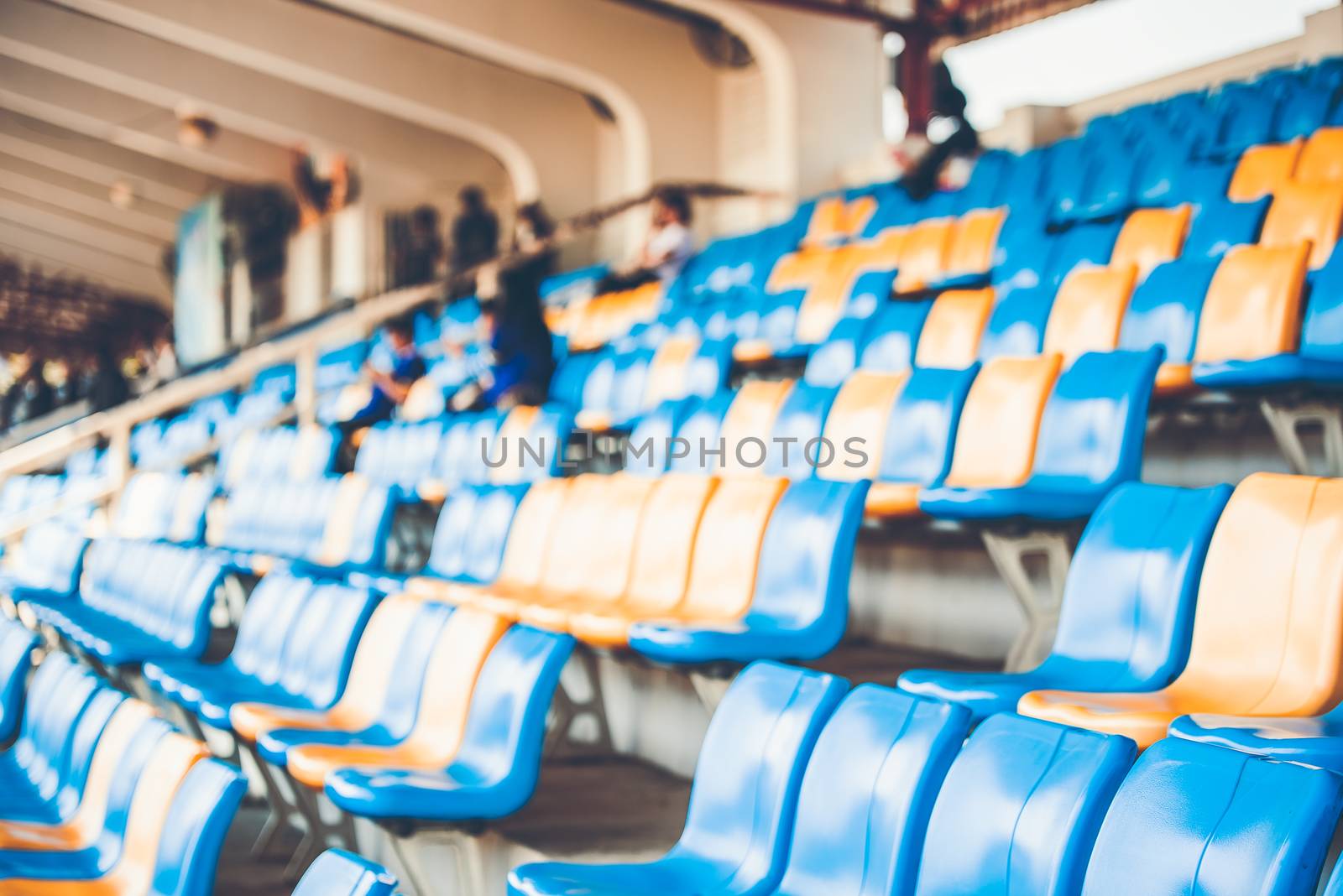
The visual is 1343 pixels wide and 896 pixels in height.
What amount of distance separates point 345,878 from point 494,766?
66cm

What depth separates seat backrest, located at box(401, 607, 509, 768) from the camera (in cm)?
170

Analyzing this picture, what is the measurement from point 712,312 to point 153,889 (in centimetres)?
292

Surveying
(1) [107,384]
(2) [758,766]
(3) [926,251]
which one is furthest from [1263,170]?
(1) [107,384]

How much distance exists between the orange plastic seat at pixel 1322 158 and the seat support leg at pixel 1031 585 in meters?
1.63

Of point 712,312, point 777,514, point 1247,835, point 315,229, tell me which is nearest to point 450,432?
point 712,312

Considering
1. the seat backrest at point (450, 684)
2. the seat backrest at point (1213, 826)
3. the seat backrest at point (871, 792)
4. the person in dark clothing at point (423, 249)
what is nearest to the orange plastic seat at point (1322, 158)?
the seat backrest at point (450, 684)

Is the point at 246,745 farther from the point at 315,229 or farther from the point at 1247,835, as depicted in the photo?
the point at 315,229

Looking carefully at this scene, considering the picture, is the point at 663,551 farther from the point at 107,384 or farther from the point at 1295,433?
the point at 107,384

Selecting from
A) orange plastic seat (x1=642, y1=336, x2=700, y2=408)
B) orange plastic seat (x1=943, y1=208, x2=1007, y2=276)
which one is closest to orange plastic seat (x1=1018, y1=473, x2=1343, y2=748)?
orange plastic seat (x1=642, y1=336, x2=700, y2=408)

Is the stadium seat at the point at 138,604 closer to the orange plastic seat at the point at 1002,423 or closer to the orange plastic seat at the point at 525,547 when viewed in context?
the orange plastic seat at the point at 525,547

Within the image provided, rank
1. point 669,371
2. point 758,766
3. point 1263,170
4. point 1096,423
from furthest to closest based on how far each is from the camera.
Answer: point 669,371 < point 1263,170 < point 1096,423 < point 758,766

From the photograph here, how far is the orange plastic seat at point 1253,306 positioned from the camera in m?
2.08

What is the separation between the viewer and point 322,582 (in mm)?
2348

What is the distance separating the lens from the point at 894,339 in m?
2.82
